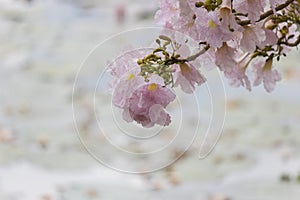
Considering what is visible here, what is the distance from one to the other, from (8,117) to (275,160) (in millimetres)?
796

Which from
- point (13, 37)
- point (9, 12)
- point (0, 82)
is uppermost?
point (9, 12)

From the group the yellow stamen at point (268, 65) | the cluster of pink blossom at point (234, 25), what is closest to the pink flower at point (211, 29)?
the cluster of pink blossom at point (234, 25)

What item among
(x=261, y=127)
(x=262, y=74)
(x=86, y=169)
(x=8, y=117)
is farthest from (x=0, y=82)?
(x=262, y=74)

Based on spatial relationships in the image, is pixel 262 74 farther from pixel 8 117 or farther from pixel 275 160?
pixel 8 117

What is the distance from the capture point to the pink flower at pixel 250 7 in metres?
0.48

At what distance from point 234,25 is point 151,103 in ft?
0.27

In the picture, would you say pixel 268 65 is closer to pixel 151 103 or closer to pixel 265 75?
pixel 265 75

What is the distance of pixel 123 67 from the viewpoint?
0.50 meters

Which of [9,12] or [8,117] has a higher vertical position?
[9,12]

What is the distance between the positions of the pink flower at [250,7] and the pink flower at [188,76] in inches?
2.2

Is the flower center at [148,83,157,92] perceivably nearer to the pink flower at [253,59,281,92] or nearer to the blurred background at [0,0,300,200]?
the pink flower at [253,59,281,92]

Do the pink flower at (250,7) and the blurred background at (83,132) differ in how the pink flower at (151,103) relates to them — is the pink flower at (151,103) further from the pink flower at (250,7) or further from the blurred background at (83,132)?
the blurred background at (83,132)

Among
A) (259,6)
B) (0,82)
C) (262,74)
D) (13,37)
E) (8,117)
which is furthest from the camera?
(13,37)

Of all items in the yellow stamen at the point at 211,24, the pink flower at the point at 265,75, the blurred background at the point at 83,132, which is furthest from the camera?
the blurred background at the point at 83,132
